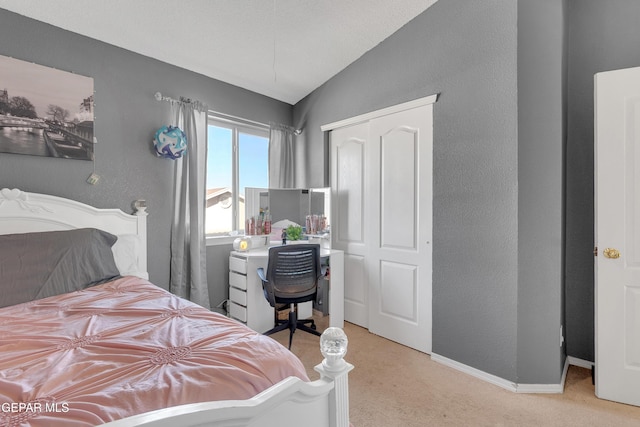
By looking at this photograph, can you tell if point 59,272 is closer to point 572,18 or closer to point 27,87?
point 27,87

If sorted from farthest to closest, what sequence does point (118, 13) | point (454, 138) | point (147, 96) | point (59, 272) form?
point (147, 96)
point (454, 138)
point (118, 13)
point (59, 272)

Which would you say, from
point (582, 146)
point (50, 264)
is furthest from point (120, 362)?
point (582, 146)

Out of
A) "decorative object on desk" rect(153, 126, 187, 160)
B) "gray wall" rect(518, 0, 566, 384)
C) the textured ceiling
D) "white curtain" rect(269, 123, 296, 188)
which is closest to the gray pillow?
"decorative object on desk" rect(153, 126, 187, 160)

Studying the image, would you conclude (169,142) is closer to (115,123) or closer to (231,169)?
(115,123)

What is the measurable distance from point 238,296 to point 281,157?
1679mm

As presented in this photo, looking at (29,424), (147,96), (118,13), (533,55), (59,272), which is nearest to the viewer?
(29,424)

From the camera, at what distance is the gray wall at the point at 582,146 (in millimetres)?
2246

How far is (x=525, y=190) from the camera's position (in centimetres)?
204

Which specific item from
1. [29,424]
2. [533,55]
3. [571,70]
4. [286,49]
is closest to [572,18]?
[571,70]

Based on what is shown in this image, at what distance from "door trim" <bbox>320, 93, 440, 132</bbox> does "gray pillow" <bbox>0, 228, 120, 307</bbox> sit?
7.62 feet

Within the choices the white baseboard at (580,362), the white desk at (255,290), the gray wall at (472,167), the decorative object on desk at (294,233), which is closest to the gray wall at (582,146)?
the white baseboard at (580,362)

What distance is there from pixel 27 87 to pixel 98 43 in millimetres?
616

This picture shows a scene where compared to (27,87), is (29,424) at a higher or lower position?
lower

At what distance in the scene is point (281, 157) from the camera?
3703 mm
